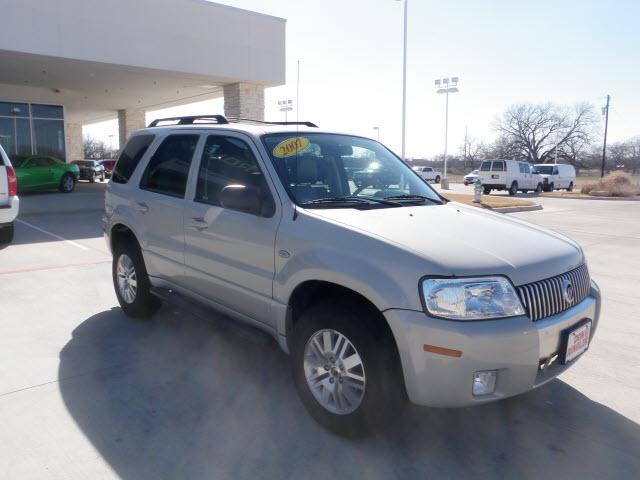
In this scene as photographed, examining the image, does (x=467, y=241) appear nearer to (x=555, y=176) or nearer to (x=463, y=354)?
(x=463, y=354)

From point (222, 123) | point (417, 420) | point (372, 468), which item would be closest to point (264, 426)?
point (372, 468)

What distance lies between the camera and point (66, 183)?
68.9 feet

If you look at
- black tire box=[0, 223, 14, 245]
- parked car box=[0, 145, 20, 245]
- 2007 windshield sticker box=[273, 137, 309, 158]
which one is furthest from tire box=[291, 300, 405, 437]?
black tire box=[0, 223, 14, 245]

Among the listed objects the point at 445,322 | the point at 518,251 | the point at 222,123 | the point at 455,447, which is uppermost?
the point at 222,123

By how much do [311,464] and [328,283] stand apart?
100 cm

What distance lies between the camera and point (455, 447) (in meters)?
3.02

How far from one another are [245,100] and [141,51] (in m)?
4.60

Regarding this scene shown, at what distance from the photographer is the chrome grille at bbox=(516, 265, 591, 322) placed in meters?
2.75

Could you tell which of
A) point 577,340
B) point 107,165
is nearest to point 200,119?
point 577,340

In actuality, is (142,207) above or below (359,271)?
above

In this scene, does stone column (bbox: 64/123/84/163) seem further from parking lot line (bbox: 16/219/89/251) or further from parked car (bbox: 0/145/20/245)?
parked car (bbox: 0/145/20/245)

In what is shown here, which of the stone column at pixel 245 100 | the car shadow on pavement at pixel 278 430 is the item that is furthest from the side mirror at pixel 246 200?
the stone column at pixel 245 100

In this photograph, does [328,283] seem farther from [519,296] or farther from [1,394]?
[1,394]

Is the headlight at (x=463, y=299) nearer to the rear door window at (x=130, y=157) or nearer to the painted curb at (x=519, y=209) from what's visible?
the rear door window at (x=130, y=157)
